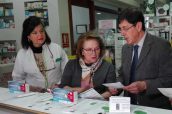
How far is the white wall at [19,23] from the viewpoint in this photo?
6117 millimetres

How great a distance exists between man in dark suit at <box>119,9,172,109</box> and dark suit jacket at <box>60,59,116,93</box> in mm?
199

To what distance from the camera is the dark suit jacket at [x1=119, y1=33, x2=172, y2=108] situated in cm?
217

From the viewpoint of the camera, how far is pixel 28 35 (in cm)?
274

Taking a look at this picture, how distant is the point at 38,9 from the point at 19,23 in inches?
24.2

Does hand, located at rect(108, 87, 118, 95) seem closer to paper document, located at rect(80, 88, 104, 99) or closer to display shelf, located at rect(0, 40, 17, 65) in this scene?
paper document, located at rect(80, 88, 104, 99)

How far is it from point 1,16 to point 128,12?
4.72m

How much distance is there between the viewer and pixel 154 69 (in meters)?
2.20

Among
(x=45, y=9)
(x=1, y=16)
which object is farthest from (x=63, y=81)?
(x=1, y=16)

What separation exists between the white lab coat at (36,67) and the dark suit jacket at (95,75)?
45 centimetres

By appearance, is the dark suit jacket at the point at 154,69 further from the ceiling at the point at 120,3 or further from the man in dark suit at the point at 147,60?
the ceiling at the point at 120,3

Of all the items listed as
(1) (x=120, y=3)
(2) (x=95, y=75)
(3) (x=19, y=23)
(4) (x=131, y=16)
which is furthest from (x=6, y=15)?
(1) (x=120, y=3)

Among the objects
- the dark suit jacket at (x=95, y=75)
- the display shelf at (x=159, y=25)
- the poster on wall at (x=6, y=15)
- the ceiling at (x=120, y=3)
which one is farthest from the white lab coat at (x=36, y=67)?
the ceiling at (x=120, y=3)

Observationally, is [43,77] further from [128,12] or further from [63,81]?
[128,12]

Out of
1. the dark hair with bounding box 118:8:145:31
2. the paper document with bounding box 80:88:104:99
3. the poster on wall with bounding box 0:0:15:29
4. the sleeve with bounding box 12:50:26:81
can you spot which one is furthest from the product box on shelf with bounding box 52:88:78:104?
the poster on wall with bounding box 0:0:15:29
